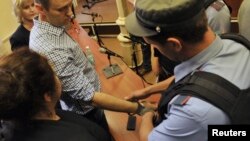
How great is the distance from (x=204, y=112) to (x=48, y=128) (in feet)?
2.16

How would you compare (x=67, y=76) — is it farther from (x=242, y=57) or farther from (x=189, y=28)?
(x=242, y=57)

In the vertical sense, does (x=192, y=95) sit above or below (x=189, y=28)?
below

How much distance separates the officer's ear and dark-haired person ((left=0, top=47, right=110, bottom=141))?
22.2 inches

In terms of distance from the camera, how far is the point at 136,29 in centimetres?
116

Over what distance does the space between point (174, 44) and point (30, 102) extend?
0.62m

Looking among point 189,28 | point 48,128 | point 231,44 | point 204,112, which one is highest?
point 189,28

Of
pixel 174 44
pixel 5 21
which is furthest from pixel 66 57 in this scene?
pixel 5 21

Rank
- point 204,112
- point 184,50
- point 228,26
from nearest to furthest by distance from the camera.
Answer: point 204,112
point 184,50
point 228,26

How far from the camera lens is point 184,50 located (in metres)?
1.13

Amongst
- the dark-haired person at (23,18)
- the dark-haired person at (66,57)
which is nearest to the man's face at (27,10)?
the dark-haired person at (23,18)

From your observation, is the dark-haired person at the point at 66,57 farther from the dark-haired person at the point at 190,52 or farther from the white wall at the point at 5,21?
the white wall at the point at 5,21

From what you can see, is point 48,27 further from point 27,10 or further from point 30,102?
point 27,10

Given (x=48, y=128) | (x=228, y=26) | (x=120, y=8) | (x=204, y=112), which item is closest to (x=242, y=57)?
(x=204, y=112)

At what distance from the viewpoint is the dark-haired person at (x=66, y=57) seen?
1.54 m
